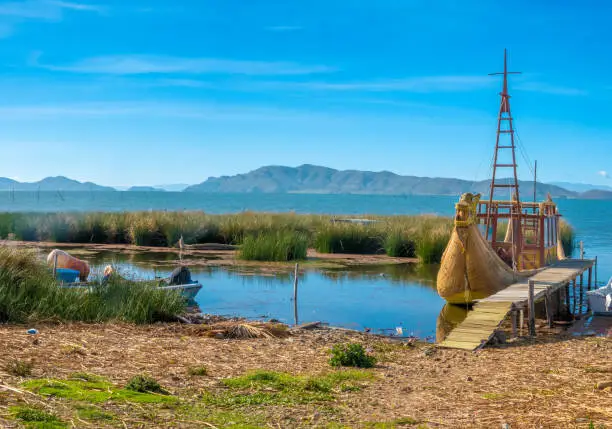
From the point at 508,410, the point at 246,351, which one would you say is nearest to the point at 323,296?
the point at 246,351

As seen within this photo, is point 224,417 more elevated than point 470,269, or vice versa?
point 470,269

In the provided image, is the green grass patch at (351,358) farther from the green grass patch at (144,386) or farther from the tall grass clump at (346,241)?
the tall grass clump at (346,241)

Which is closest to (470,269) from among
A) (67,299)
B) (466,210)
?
(466,210)

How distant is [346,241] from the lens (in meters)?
28.8

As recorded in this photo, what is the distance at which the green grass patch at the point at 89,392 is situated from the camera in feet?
18.4

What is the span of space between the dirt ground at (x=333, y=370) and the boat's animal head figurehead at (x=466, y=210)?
5336mm

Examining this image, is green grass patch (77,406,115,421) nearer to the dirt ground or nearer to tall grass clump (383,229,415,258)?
the dirt ground

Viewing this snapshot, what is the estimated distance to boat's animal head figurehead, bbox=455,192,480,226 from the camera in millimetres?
15835

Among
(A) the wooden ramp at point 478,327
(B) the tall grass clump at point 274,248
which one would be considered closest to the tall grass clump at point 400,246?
(B) the tall grass clump at point 274,248

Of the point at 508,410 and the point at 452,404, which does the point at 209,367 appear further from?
the point at 508,410

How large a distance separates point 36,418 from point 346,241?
24254 mm

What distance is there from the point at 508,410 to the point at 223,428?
272cm

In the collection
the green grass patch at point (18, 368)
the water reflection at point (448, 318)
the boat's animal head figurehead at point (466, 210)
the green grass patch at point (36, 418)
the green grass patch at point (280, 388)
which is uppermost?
the boat's animal head figurehead at point (466, 210)

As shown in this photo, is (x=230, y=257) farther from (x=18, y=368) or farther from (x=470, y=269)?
(x=18, y=368)
